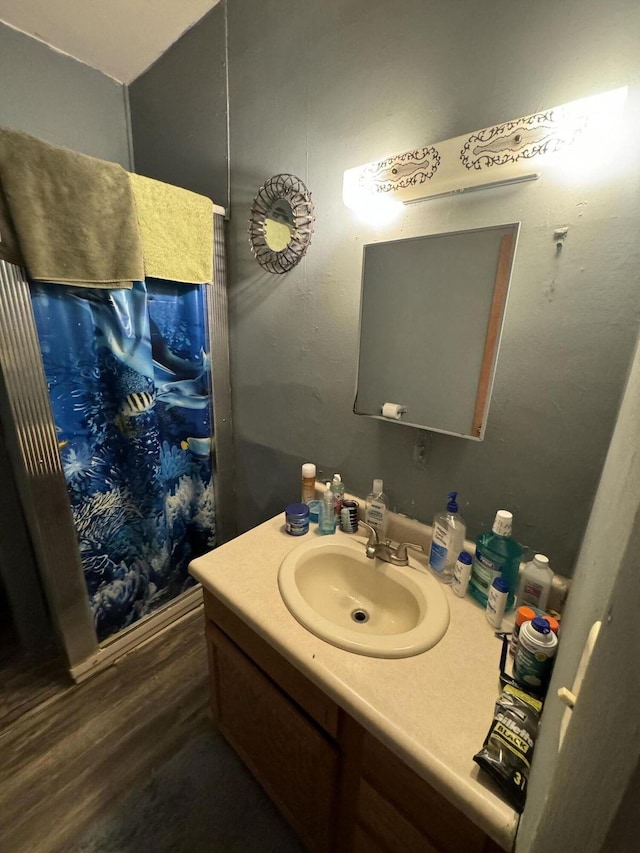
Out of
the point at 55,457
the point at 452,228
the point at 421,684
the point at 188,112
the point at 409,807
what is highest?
the point at 188,112

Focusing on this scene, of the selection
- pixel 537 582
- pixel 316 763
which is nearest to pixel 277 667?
pixel 316 763

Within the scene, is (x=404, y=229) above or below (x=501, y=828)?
above

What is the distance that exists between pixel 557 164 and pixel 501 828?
1.11 metres

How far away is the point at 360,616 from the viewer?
960mm

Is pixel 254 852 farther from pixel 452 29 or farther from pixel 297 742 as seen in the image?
pixel 452 29

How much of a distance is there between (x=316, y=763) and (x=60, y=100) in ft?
7.68

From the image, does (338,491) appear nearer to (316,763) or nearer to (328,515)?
(328,515)

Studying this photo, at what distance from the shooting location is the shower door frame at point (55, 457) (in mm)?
1001

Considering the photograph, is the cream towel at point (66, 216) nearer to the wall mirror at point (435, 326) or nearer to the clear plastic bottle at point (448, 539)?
the wall mirror at point (435, 326)

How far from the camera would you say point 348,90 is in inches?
37.1

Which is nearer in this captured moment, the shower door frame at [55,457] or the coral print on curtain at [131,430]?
the shower door frame at [55,457]

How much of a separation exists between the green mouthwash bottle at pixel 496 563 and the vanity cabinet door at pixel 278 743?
48cm

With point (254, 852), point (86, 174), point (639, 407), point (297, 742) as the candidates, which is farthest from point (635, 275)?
point (254, 852)

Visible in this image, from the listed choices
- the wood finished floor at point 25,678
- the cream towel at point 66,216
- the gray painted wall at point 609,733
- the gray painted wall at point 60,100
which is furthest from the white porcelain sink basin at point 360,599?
the gray painted wall at point 60,100
